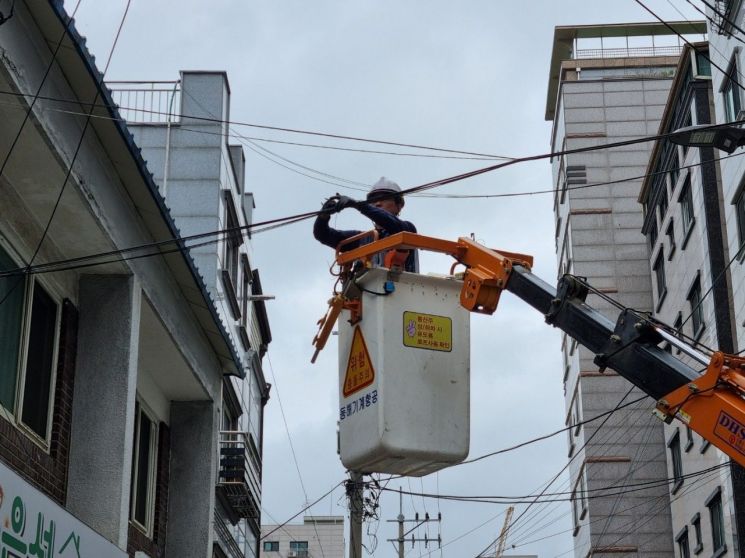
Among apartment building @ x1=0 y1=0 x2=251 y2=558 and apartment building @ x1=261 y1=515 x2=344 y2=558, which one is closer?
apartment building @ x1=0 y1=0 x2=251 y2=558

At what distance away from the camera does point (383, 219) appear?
1188 centimetres

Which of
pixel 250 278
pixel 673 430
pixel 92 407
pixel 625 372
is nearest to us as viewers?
pixel 625 372

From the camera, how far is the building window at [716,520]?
110ft

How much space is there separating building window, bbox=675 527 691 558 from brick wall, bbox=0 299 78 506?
94.5ft

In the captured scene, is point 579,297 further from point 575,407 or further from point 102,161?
point 575,407

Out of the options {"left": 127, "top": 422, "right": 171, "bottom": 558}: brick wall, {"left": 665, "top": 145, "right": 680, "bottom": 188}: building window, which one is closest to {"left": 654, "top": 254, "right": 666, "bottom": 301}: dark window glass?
{"left": 665, "top": 145, "right": 680, "bottom": 188}: building window

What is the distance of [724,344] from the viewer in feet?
108

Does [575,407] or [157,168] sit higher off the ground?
[575,407]

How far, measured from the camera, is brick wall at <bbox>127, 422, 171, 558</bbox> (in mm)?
16788

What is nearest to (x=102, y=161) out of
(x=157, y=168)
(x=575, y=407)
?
(x=157, y=168)

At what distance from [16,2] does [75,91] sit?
56.9 inches

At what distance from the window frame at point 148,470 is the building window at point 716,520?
66.3 feet

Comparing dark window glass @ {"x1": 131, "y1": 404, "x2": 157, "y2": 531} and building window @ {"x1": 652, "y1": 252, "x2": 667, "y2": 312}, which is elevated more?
building window @ {"x1": 652, "y1": 252, "x2": 667, "y2": 312}

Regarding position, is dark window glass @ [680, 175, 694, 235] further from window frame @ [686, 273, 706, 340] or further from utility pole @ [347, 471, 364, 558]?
utility pole @ [347, 471, 364, 558]
